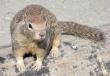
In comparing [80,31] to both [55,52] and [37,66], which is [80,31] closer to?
[55,52]

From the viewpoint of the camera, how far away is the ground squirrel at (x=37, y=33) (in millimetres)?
4475

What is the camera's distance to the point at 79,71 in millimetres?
4828

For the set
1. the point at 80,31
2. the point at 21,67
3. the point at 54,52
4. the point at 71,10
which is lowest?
the point at 21,67

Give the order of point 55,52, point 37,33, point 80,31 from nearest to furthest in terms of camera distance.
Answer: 1. point 37,33
2. point 55,52
3. point 80,31

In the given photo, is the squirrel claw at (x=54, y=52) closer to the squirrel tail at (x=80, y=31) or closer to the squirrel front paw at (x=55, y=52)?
the squirrel front paw at (x=55, y=52)

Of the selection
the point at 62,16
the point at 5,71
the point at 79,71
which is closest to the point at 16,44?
the point at 5,71

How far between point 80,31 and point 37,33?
120 cm

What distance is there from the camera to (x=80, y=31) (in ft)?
17.9

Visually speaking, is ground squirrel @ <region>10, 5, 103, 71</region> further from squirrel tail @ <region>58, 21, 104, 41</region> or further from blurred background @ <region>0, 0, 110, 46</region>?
blurred background @ <region>0, 0, 110, 46</region>

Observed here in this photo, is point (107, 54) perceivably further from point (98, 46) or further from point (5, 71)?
point (5, 71)

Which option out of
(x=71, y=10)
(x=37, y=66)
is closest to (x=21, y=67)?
(x=37, y=66)

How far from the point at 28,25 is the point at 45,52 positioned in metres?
0.53

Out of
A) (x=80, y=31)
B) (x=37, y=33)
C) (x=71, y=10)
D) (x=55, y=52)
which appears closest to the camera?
(x=37, y=33)

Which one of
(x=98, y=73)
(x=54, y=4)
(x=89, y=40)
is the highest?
(x=54, y=4)
